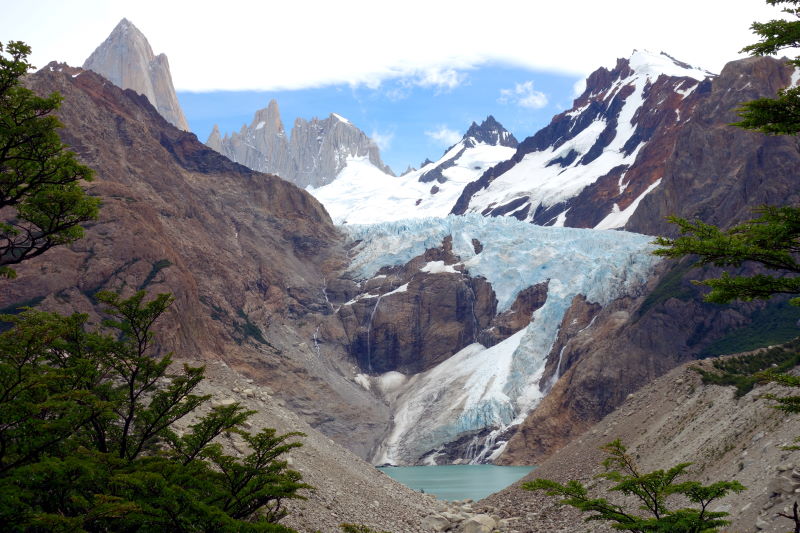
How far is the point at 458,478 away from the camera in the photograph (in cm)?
9025

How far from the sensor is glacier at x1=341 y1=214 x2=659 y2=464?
12012 cm

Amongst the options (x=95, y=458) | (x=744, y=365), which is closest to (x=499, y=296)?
(x=744, y=365)

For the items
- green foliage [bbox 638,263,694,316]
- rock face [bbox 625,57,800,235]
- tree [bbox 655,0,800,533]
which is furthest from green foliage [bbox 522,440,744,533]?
rock face [bbox 625,57,800,235]

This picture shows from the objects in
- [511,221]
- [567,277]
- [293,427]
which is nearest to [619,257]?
[567,277]

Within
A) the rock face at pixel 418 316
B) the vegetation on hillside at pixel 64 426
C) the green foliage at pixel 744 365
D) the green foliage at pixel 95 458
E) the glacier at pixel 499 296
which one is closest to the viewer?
the green foliage at pixel 95 458

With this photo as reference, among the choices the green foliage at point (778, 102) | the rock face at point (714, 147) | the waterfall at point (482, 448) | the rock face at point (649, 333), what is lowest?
the waterfall at point (482, 448)

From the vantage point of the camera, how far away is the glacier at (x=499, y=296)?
12012 cm

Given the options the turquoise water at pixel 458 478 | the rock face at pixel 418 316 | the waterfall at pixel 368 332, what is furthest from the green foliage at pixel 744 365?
the waterfall at pixel 368 332

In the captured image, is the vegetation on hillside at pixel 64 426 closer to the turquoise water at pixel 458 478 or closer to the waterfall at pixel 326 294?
the turquoise water at pixel 458 478

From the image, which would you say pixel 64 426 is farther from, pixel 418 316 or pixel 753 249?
→ pixel 418 316

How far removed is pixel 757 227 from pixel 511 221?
485ft

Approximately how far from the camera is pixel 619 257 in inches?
5354

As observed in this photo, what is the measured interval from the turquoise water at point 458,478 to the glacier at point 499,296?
8.65m

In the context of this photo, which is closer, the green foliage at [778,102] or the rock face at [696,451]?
the green foliage at [778,102]
